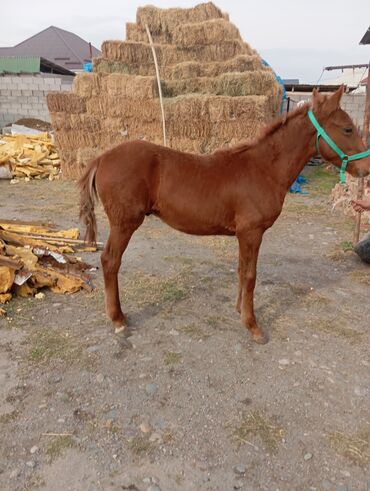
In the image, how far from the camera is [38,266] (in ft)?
15.1

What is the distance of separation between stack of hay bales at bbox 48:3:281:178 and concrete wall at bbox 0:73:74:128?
470 cm

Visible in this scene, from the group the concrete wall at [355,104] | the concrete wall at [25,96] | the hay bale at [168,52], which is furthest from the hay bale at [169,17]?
the concrete wall at [25,96]

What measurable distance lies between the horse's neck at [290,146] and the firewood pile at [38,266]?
2546 millimetres

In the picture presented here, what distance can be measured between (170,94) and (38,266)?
8.00m

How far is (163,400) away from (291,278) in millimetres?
2756

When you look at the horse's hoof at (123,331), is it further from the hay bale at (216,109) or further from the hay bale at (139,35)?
the hay bale at (139,35)

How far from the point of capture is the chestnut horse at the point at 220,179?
3.42 meters

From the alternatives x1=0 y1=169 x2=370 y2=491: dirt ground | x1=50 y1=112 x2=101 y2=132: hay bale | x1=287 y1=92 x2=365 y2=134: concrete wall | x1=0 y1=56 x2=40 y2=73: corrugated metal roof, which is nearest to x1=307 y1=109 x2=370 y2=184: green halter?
x1=0 y1=169 x2=370 y2=491: dirt ground

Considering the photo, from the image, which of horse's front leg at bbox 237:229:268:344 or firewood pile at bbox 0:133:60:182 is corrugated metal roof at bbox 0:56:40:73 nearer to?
firewood pile at bbox 0:133:60:182

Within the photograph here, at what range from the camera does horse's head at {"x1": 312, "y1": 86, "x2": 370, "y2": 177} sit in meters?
3.26

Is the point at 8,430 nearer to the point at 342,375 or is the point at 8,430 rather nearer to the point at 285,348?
the point at 285,348

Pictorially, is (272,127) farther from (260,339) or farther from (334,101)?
(260,339)

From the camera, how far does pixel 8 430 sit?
8.47 ft

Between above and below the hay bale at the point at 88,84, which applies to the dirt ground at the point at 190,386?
below
